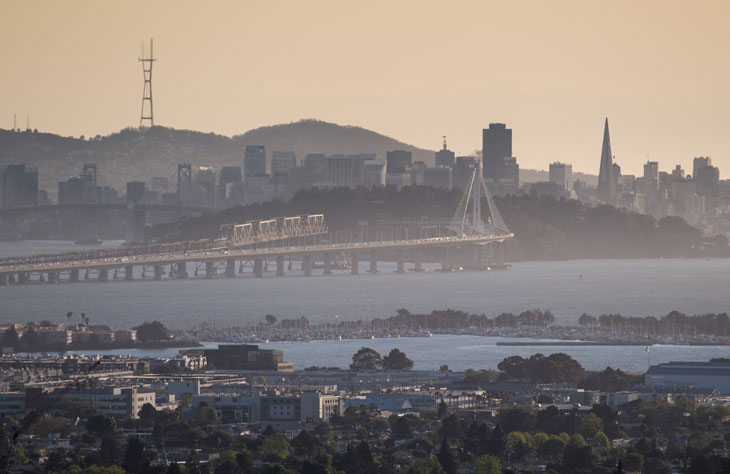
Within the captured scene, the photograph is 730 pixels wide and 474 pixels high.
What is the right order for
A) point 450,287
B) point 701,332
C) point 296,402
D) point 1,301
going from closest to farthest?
point 296,402 < point 701,332 < point 1,301 < point 450,287

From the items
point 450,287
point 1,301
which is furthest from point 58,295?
point 450,287

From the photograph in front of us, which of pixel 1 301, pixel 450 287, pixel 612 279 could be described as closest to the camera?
pixel 1 301

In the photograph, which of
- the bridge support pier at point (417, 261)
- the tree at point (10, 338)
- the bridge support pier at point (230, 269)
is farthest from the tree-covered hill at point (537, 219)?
the tree at point (10, 338)

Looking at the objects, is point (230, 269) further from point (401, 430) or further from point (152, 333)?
point (401, 430)

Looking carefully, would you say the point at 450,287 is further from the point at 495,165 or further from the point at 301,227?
the point at 495,165

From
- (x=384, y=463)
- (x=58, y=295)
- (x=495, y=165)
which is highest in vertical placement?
(x=495, y=165)

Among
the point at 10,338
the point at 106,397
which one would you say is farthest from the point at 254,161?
the point at 106,397

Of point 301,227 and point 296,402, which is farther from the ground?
point 301,227
